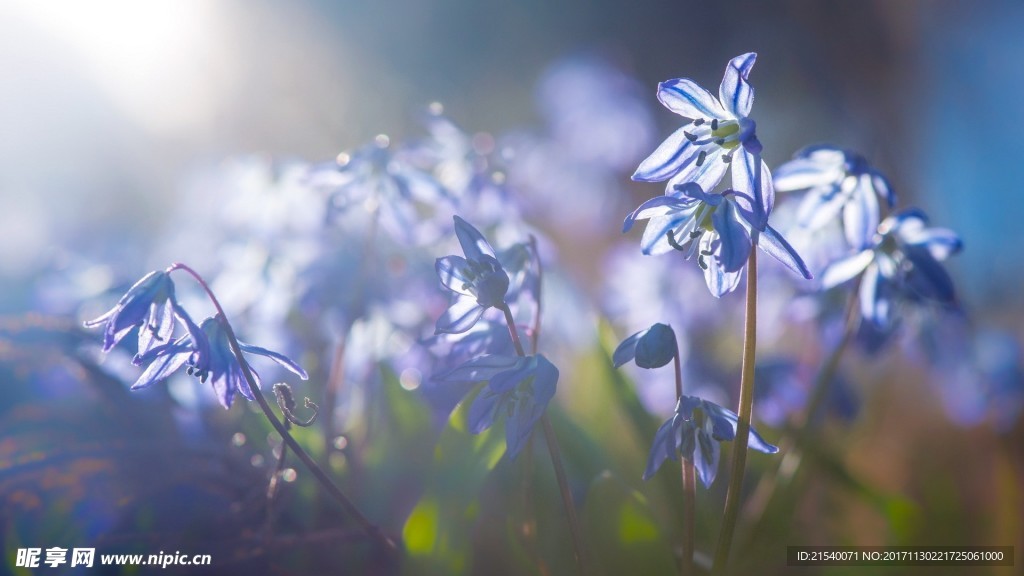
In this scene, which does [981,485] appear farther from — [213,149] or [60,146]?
[60,146]

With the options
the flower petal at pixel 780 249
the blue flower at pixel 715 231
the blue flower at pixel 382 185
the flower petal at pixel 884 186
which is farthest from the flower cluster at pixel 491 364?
the flower petal at pixel 884 186

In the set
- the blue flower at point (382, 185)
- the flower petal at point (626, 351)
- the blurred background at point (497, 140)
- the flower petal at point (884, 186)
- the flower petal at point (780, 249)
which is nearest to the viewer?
the flower petal at point (780, 249)

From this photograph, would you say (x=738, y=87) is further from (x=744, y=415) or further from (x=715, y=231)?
(x=744, y=415)

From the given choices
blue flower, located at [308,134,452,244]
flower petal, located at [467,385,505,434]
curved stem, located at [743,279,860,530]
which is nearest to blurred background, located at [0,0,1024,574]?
curved stem, located at [743,279,860,530]

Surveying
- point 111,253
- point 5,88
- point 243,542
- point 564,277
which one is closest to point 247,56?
point 5,88

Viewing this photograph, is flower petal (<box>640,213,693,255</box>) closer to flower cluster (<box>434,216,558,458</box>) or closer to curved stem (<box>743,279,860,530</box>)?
flower cluster (<box>434,216,558,458</box>)

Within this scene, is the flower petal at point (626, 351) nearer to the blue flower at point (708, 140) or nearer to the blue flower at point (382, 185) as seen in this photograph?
the blue flower at point (708, 140)
